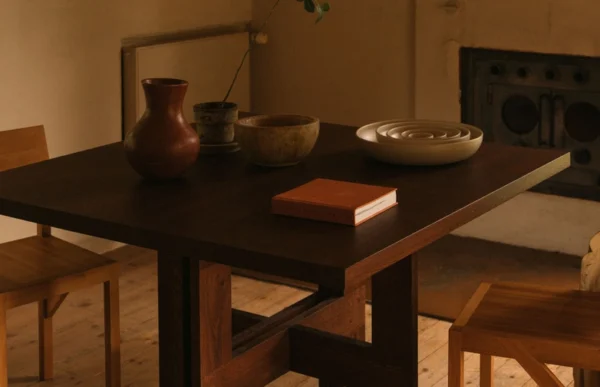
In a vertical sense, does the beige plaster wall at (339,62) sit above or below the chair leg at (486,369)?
above

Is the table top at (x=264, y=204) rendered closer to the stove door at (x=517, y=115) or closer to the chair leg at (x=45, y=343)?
the chair leg at (x=45, y=343)

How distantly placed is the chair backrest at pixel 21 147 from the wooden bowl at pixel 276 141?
817 millimetres

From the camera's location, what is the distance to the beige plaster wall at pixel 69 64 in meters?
3.92

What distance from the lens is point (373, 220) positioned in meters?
2.09

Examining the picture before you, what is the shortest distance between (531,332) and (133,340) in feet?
5.40

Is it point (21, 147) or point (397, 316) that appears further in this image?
point (21, 147)

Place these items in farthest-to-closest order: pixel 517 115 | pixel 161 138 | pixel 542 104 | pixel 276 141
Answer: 1. pixel 517 115
2. pixel 542 104
3. pixel 276 141
4. pixel 161 138

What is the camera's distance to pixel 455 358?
2.29 metres

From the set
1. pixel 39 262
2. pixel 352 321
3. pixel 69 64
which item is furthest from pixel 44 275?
pixel 69 64

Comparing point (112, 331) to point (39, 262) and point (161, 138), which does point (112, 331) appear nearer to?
point (39, 262)

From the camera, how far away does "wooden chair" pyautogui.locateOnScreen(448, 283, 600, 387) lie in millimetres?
2211

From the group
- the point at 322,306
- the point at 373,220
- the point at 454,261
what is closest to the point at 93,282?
the point at 322,306

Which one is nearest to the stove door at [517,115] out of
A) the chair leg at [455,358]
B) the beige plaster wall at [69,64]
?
the beige plaster wall at [69,64]

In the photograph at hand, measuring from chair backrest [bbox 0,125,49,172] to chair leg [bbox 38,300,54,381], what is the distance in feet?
1.34
